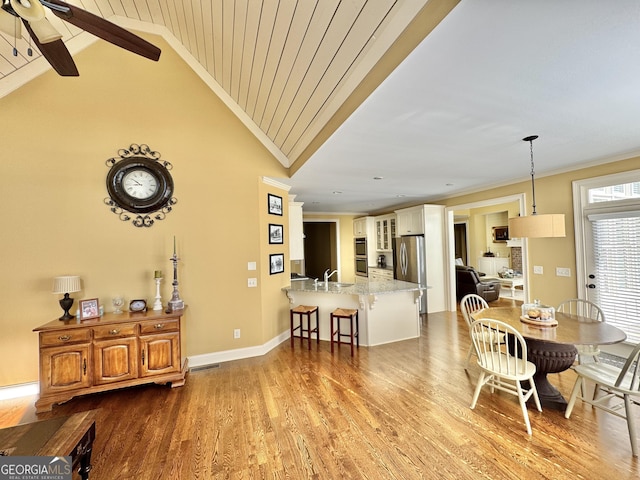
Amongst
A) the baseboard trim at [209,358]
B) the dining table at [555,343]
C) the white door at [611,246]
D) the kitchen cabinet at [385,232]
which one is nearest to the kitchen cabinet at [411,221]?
the kitchen cabinet at [385,232]

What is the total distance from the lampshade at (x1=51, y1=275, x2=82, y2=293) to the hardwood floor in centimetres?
110

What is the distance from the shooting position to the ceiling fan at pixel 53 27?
146cm

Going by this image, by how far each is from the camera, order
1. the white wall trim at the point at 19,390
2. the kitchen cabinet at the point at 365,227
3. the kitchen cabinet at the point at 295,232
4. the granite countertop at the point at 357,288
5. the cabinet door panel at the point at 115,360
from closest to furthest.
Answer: the cabinet door panel at the point at 115,360, the white wall trim at the point at 19,390, the granite countertop at the point at 357,288, the kitchen cabinet at the point at 295,232, the kitchen cabinet at the point at 365,227

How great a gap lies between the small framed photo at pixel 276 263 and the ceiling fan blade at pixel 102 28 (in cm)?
262

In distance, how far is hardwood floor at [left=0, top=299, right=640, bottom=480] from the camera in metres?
1.82

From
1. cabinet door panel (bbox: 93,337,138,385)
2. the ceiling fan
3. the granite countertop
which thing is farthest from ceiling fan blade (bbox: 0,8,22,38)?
the granite countertop

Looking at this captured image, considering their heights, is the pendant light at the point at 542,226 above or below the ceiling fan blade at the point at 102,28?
below

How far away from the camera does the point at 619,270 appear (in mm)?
3348

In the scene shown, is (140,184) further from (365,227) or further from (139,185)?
(365,227)

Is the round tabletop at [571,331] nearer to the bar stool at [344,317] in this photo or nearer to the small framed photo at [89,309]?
the bar stool at [344,317]

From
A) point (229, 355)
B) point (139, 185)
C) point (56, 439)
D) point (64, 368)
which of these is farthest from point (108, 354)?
point (139, 185)

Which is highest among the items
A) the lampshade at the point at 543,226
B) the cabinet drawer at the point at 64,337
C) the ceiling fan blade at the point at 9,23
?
the ceiling fan blade at the point at 9,23

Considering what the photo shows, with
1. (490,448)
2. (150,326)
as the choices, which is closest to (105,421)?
(150,326)

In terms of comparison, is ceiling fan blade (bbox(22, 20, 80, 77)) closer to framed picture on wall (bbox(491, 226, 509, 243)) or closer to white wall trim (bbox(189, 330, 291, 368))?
white wall trim (bbox(189, 330, 291, 368))
